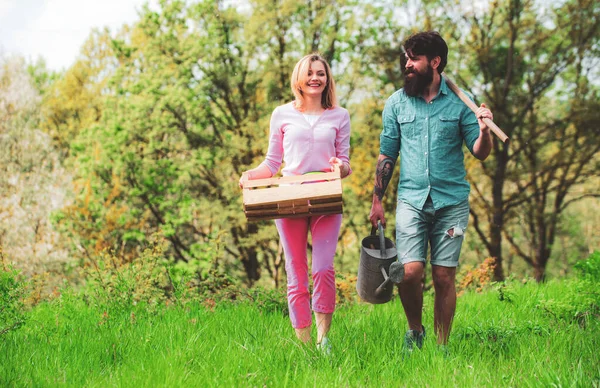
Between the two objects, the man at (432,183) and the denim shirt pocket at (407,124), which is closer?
the man at (432,183)

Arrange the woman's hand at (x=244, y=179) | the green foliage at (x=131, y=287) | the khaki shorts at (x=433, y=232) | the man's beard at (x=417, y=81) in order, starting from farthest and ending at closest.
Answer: the green foliage at (x=131, y=287) < the man's beard at (x=417, y=81) < the khaki shorts at (x=433, y=232) < the woman's hand at (x=244, y=179)

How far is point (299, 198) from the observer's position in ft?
10.0

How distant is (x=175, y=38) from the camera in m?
17.1

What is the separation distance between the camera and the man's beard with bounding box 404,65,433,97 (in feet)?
11.3

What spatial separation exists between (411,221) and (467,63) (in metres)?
13.4

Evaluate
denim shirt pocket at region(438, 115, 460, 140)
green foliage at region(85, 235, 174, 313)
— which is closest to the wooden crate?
denim shirt pocket at region(438, 115, 460, 140)

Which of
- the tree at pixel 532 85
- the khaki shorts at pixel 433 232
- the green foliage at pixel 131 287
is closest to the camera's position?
the khaki shorts at pixel 433 232

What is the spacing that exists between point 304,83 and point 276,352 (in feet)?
5.63

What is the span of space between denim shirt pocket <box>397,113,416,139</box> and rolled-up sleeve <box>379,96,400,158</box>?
67mm

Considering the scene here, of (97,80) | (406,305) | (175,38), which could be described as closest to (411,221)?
(406,305)

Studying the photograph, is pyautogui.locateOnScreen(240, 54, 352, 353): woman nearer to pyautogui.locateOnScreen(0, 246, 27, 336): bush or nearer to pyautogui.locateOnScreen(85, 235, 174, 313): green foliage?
pyautogui.locateOnScreen(85, 235, 174, 313): green foliage

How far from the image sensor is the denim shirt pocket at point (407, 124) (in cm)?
351

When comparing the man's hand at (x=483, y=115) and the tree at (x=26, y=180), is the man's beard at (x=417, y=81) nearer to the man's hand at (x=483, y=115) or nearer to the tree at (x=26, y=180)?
the man's hand at (x=483, y=115)

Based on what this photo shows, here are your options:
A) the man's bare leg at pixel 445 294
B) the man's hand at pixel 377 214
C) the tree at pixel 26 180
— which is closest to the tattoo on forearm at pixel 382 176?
the man's hand at pixel 377 214
